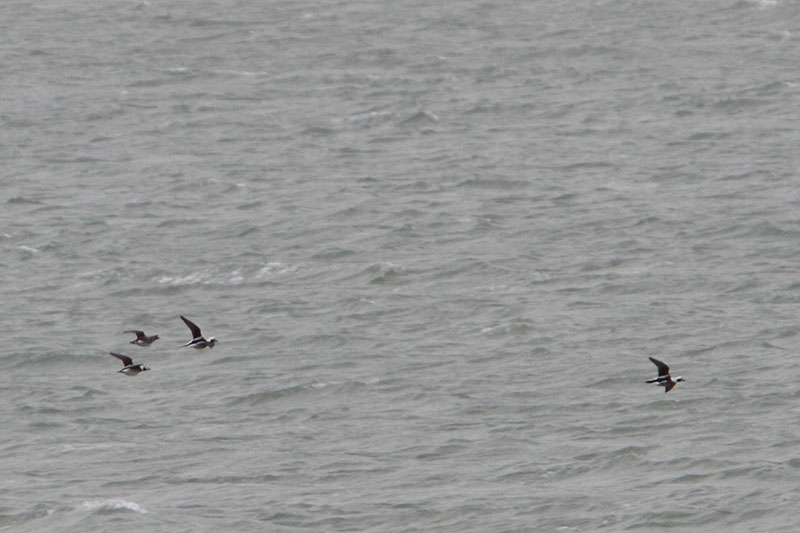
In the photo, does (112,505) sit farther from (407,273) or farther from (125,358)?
(407,273)

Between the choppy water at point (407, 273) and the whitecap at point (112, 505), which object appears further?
the choppy water at point (407, 273)

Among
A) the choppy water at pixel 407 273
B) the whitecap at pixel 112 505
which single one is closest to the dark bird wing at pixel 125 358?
the whitecap at pixel 112 505

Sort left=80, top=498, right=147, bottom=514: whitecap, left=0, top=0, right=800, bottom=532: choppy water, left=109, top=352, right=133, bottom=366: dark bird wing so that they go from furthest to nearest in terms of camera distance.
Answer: left=0, top=0, right=800, bottom=532: choppy water < left=80, top=498, right=147, bottom=514: whitecap < left=109, top=352, right=133, bottom=366: dark bird wing

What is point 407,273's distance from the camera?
6034 centimetres

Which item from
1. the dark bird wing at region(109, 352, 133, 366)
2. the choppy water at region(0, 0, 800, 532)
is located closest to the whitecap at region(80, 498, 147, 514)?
the choppy water at region(0, 0, 800, 532)

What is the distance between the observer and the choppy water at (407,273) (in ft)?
149

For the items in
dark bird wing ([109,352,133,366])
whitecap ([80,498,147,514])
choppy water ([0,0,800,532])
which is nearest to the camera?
dark bird wing ([109,352,133,366])

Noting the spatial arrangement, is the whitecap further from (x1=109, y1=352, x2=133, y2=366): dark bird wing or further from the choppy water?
(x1=109, y1=352, x2=133, y2=366): dark bird wing

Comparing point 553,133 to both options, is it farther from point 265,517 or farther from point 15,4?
point 15,4

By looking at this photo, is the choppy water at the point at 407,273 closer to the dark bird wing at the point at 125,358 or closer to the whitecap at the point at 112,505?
the whitecap at the point at 112,505

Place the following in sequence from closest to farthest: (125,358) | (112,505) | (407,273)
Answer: (125,358), (112,505), (407,273)

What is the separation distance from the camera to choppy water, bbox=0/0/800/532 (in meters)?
45.4

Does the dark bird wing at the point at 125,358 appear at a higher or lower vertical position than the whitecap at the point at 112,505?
higher

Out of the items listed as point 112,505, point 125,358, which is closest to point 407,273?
point 112,505
